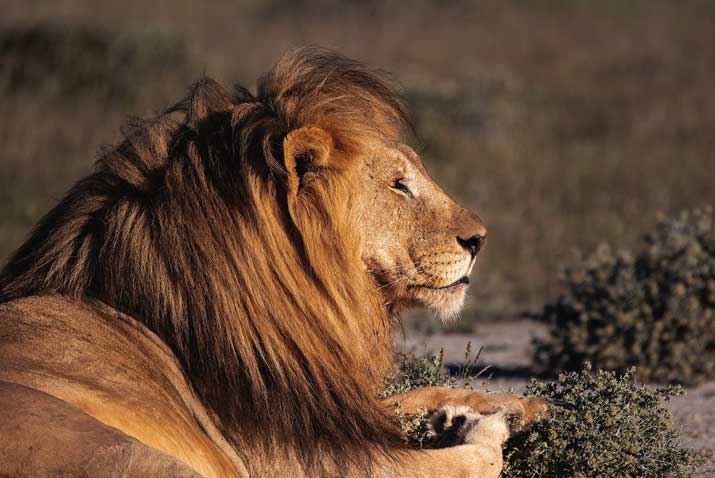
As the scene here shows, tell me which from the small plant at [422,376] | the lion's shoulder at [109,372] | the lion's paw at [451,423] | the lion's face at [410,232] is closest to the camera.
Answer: the lion's shoulder at [109,372]

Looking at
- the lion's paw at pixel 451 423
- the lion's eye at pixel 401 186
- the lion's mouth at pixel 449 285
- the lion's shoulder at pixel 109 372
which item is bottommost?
the lion's paw at pixel 451 423

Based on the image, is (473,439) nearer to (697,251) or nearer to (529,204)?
(697,251)

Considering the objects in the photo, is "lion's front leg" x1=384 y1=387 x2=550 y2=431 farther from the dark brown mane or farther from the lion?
the dark brown mane

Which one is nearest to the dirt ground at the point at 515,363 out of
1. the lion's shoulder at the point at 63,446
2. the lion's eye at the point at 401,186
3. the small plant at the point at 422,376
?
the small plant at the point at 422,376

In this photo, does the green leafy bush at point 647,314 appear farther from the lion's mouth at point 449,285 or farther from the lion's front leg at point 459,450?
the lion's mouth at point 449,285

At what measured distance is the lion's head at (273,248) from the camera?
134 inches

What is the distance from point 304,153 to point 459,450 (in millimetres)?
1106

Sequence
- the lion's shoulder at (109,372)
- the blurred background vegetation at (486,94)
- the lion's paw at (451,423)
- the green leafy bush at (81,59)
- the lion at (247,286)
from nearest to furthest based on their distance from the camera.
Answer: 1. the lion's shoulder at (109,372)
2. the lion at (247,286)
3. the lion's paw at (451,423)
4. the blurred background vegetation at (486,94)
5. the green leafy bush at (81,59)

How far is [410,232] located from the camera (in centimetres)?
377

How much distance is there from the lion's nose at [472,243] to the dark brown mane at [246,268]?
14.2 inches

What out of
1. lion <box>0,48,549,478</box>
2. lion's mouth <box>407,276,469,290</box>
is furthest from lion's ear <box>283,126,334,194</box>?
lion's mouth <box>407,276,469,290</box>

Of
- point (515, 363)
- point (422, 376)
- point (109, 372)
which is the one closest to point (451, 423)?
point (422, 376)

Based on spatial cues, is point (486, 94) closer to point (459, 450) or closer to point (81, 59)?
point (81, 59)

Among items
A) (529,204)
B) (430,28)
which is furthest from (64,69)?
(430,28)
